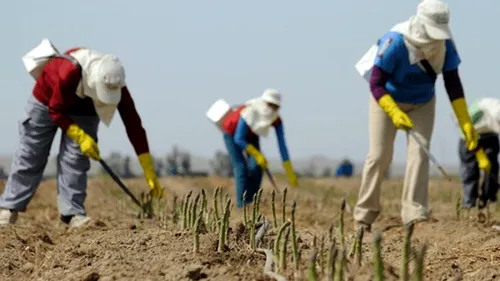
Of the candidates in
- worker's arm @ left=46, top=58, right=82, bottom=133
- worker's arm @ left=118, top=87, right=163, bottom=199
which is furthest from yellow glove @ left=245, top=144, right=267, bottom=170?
worker's arm @ left=46, top=58, right=82, bottom=133

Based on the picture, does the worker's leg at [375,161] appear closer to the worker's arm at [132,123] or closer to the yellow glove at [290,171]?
the worker's arm at [132,123]

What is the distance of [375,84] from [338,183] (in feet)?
49.4

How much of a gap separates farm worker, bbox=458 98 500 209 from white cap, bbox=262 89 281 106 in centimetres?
186

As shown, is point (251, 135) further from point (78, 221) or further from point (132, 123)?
point (78, 221)

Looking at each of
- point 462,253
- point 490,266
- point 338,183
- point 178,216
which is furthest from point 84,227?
point 338,183

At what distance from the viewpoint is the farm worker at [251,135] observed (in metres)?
Result: 9.44

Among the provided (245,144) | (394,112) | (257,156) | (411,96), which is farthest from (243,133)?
(394,112)

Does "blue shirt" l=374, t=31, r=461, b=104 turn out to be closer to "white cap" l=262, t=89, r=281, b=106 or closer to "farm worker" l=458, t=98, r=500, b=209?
"farm worker" l=458, t=98, r=500, b=209

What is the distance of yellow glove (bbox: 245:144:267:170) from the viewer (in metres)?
9.38

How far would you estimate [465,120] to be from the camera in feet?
20.6

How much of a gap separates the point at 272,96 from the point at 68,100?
3.96 meters

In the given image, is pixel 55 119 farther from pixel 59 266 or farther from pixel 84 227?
pixel 59 266

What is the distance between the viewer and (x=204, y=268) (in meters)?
3.08

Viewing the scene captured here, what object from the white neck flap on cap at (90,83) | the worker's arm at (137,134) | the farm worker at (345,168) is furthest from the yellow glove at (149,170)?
the farm worker at (345,168)
